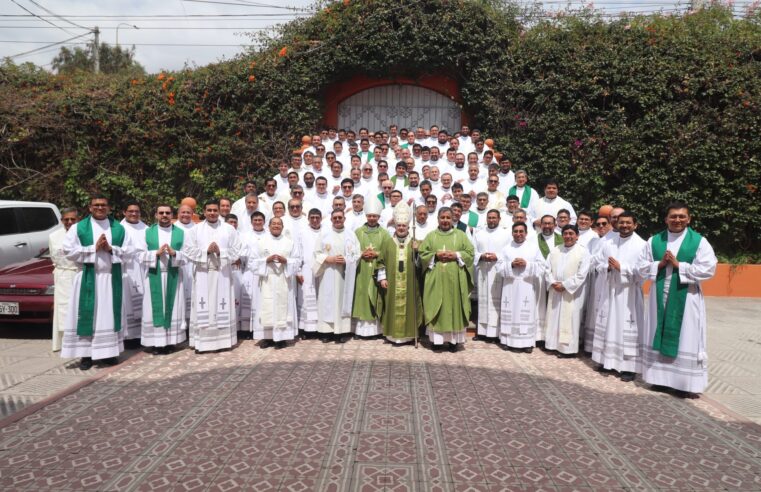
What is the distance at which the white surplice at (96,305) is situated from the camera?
5980mm

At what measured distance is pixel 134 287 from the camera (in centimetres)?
706

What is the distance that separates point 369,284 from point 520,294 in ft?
7.37

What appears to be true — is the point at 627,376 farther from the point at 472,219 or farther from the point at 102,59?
the point at 102,59

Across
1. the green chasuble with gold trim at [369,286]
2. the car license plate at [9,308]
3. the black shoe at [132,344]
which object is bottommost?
the black shoe at [132,344]

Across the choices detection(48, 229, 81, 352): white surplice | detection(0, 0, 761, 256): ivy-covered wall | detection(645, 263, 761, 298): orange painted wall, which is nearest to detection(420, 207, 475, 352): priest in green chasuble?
detection(48, 229, 81, 352): white surplice

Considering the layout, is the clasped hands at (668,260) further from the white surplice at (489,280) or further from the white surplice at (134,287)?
the white surplice at (134,287)

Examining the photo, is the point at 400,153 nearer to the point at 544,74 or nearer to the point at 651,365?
the point at 544,74

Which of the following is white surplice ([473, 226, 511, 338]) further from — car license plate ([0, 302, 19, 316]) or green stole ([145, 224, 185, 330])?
car license plate ([0, 302, 19, 316])

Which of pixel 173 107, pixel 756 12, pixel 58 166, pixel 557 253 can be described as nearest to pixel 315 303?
pixel 557 253

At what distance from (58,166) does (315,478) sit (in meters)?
14.1

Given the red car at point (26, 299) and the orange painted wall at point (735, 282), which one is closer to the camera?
the red car at point (26, 299)

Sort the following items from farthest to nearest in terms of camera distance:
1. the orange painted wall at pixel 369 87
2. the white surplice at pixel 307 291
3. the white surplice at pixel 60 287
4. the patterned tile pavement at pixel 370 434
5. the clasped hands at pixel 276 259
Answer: the orange painted wall at pixel 369 87 → the white surplice at pixel 307 291 → the clasped hands at pixel 276 259 → the white surplice at pixel 60 287 → the patterned tile pavement at pixel 370 434

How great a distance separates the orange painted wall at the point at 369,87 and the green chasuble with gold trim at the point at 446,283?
8.24 meters

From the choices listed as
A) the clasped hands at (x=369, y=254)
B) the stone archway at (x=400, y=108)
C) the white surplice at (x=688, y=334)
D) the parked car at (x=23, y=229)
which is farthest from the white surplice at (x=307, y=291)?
the stone archway at (x=400, y=108)
